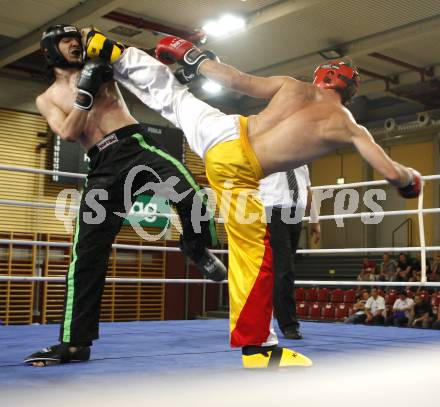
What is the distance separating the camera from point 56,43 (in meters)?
2.59

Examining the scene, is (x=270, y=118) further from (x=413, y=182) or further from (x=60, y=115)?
(x=60, y=115)

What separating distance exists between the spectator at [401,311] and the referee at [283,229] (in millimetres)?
5449

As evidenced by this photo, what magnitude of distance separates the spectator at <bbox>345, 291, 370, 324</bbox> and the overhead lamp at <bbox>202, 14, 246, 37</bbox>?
447cm

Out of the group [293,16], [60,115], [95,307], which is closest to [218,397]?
[95,307]

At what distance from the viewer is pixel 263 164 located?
2.39 meters

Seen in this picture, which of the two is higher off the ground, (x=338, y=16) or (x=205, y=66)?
(x=338, y=16)

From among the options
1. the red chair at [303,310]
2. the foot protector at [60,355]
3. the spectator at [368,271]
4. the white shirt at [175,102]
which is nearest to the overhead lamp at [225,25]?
the spectator at [368,271]

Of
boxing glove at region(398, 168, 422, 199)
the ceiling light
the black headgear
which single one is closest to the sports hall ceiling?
the ceiling light

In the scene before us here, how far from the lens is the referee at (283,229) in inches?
141

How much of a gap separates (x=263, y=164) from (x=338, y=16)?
6.60 meters

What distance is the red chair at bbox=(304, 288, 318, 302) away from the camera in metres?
11.4

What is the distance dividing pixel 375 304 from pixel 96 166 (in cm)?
732

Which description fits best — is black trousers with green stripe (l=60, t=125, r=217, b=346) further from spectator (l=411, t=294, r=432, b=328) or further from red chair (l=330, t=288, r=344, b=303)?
red chair (l=330, t=288, r=344, b=303)

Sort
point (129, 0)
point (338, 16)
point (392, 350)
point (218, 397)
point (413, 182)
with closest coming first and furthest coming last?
point (218, 397)
point (413, 182)
point (392, 350)
point (129, 0)
point (338, 16)
